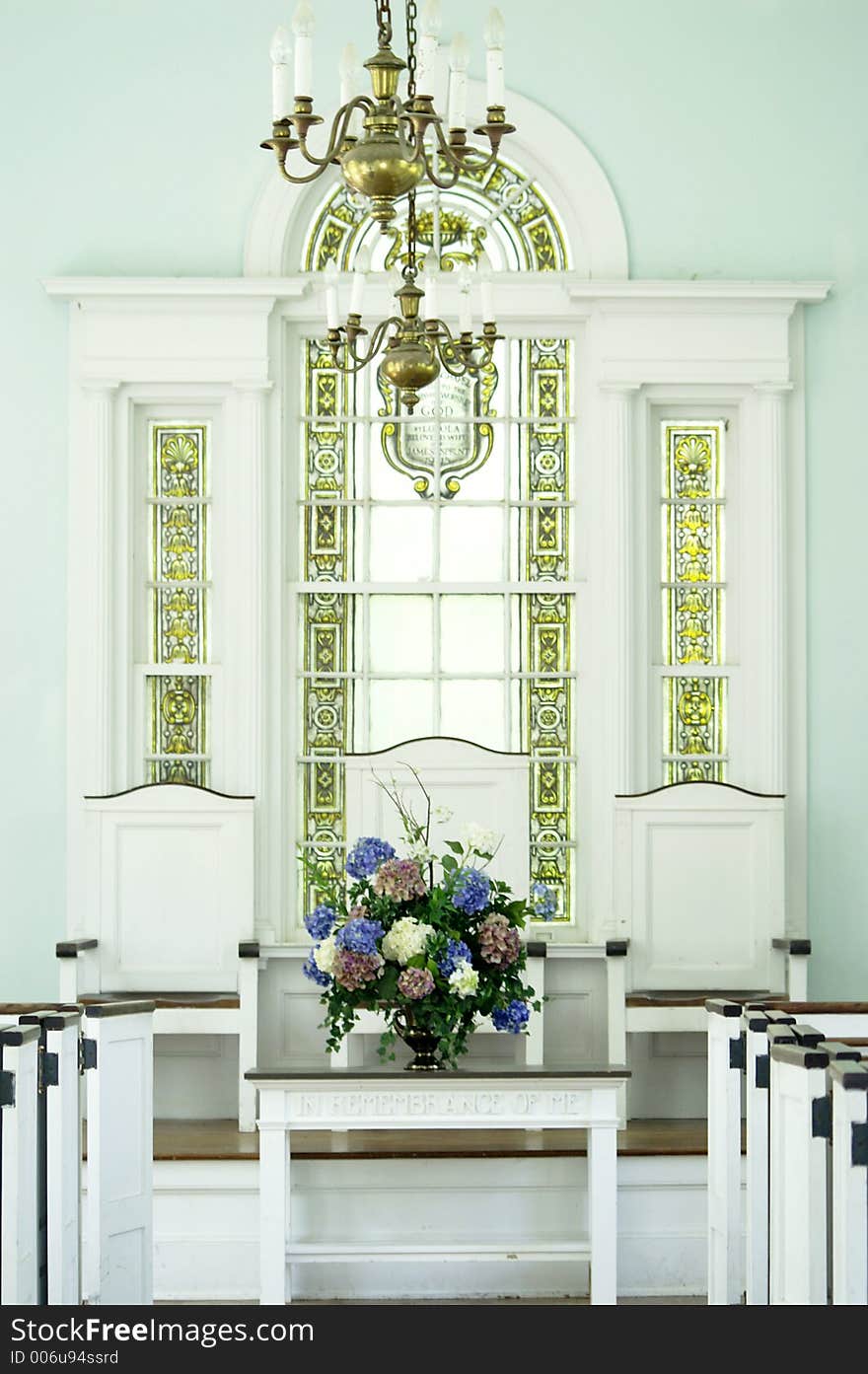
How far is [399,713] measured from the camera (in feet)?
22.9

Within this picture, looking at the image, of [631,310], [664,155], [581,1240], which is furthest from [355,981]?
[664,155]

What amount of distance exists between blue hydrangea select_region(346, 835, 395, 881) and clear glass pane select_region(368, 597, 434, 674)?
2.04m

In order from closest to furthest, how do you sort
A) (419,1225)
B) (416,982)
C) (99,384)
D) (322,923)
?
(416,982) < (322,923) < (419,1225) < (99,384)

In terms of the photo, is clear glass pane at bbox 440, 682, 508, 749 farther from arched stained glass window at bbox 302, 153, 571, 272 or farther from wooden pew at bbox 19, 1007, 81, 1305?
wooden pew at bbox 19, 1007, 81, 1305

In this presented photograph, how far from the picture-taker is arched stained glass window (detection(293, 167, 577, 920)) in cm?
694

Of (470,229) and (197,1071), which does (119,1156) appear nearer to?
(197,1071)

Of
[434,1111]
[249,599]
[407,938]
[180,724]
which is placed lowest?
[434,1111]

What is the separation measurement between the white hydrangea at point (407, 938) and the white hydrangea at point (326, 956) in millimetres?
164

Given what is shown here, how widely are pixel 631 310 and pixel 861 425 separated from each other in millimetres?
1013

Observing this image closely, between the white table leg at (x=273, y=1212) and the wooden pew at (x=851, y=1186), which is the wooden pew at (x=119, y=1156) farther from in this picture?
the wooden pew at (x=851, y=1186)

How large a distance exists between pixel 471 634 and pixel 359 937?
2454mm

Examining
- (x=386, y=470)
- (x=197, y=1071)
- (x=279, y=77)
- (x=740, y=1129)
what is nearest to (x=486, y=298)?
(x=279, y=77)

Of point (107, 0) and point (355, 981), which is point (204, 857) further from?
point (107, 0)

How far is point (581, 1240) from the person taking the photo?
205 inches
